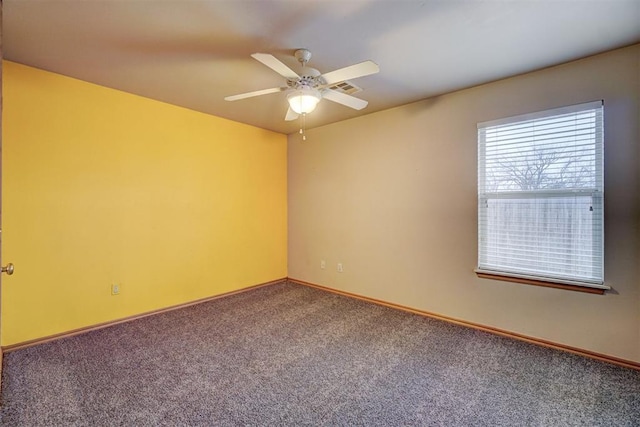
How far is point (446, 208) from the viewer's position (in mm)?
3301

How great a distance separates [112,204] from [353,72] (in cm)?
275

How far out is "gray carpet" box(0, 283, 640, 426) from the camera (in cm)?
183

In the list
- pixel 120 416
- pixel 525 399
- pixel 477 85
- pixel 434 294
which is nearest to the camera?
pixel 120 416

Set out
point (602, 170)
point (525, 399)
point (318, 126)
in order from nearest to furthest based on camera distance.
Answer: point (525, 399) < point (602, 170) < point (318, 126)

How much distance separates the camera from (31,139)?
8.73 feet

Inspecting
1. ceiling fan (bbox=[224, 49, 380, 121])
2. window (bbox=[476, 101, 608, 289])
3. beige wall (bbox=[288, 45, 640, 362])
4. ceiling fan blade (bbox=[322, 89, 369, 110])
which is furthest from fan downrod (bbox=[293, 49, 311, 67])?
window (bbox=[476, 101, 608, 289])

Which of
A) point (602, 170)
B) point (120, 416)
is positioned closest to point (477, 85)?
point (602, 170)

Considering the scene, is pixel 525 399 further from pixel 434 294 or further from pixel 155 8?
pixel 155 8

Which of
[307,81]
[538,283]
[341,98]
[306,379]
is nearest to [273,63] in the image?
[307,81]

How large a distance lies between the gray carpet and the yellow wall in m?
0.43

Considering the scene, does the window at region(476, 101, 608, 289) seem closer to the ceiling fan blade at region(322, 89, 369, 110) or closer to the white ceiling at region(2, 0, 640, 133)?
the white ceiling at region(2, 0, 640, 133)

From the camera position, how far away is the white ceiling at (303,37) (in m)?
1.88

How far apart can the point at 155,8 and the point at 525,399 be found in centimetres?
341

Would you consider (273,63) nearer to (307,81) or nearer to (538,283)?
(307,81)
